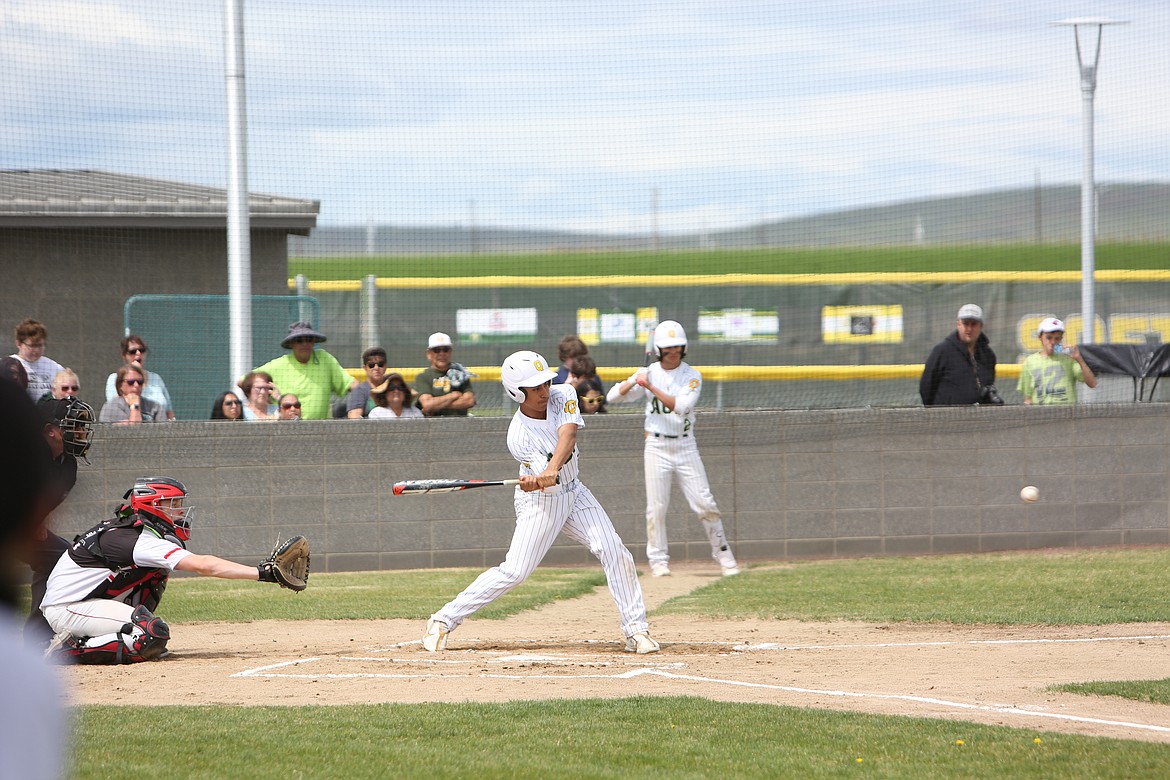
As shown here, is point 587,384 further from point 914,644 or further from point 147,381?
point 914,644

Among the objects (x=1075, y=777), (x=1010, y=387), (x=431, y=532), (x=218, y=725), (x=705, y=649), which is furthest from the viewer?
(x=1010, y=387)

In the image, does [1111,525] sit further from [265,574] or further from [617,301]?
[265,574]

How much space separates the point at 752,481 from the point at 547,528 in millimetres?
5727

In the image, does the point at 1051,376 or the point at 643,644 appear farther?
the point at 1051,376

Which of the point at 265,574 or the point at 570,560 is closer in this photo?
the point at 265,574

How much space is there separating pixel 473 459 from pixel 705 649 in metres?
5.20

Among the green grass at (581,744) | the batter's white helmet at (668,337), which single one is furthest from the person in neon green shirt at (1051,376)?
the green grass at (581,744)

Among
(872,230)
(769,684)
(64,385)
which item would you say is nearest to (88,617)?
(769,684)

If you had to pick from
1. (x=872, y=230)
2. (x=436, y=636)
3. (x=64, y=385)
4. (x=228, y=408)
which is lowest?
(x=436, y=636)

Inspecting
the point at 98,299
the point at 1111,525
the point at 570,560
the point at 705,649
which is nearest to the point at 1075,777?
the point at 705,649

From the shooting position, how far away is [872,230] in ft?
51.6

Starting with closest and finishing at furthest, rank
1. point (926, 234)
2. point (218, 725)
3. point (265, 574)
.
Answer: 1. point (218, 725)
2. point (265, 574)
3. point (926, 234)

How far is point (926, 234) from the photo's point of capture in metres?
16.3

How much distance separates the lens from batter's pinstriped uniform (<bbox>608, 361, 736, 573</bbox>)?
37.4 ft
